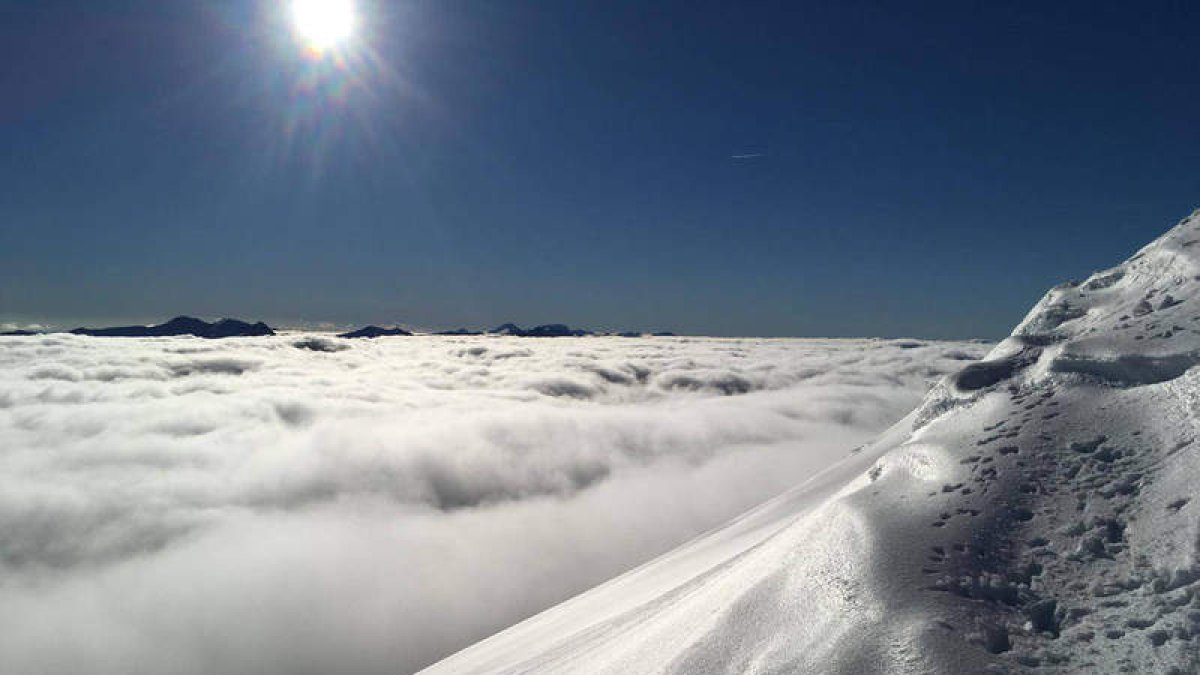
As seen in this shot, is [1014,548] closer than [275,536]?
Yes

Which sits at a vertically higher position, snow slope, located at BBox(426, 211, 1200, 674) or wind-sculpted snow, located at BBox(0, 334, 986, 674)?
snow slope, located at BBox(426, 211, 1200, 674)

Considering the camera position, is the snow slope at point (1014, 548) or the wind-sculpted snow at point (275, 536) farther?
the wind-sculpted snow at point (275, 536)

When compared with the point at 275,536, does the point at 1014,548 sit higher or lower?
higher

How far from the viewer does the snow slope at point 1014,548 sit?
363 cm

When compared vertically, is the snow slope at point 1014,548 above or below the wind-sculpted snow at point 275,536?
above

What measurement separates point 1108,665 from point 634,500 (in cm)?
17862

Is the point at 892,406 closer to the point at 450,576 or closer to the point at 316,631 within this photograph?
the point at 450,576

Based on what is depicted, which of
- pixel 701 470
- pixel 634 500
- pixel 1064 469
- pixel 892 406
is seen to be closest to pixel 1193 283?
pixel 1064 469

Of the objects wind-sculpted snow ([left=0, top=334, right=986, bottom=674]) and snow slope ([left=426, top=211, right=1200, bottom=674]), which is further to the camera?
wind-sculpted snow ([left=0, top=334, right=986, bottom=674])

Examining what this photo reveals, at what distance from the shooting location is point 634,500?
174875 millimetres

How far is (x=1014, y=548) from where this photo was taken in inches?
177

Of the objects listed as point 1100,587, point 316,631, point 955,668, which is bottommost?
point 316,631

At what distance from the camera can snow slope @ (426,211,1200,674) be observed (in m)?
3.63

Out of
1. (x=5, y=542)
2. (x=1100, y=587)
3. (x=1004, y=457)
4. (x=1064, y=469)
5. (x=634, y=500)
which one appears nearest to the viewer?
(x=1100, y=587)
